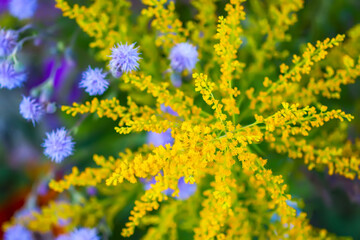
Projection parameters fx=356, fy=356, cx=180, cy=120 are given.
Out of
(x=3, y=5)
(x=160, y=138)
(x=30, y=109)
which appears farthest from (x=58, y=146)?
(x=3, y=5)

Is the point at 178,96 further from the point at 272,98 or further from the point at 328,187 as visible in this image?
the point at 328,187

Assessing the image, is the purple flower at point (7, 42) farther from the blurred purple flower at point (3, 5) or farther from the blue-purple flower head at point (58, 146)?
the blurred purple flower at point (3, 5)

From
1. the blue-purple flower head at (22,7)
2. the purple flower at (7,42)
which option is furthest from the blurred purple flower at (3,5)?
the purple flower at (7,42)

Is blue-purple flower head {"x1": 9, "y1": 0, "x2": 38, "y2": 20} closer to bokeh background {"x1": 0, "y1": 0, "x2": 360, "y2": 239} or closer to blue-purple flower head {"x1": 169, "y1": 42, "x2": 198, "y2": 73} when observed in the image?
bokeh background {"x1": 0, "y1": 0, "x2": 360, "y2": 239}

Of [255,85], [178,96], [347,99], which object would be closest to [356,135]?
[347,99]

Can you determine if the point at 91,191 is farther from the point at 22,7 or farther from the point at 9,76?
the point at 22,7

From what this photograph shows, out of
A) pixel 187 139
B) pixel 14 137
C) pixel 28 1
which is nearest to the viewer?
pixel 187 139

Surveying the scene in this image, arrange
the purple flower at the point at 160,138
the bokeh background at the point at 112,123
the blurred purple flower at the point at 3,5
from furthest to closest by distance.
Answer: the blurred purple flower at the point at 3,5, the bokeh background at the point at 112,123, the purple flower at the point at 160,138

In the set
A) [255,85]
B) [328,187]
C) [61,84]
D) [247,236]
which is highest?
[61,84]
